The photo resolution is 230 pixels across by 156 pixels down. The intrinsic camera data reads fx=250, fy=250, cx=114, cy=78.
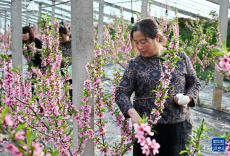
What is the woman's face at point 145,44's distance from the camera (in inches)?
73.2

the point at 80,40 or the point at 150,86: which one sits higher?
the point at 80,40

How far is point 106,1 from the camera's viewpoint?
33.2ft

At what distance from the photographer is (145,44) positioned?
1.87 meters

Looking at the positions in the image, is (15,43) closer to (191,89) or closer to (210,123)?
(191,89)

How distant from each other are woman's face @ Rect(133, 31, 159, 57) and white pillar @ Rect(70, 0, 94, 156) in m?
0.50

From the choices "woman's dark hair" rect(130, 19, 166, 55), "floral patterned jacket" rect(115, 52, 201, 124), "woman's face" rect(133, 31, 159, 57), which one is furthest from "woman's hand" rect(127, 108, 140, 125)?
"woman's dark hair" rect(130, 19, 166, 55)

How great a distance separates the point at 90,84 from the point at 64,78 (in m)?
0.81

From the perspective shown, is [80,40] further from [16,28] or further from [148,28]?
Answer: [16,28]

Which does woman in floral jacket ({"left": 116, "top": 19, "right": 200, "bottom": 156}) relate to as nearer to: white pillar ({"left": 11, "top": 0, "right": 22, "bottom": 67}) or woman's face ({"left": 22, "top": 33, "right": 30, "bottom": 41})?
white pillar ({"left": 11, "top": 0, "right": 22, "bottom": 67})

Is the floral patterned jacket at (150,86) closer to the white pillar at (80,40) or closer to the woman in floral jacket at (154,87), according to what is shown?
the woman in floral jacket at (154,87)

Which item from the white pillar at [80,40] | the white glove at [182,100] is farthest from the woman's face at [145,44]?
the white pillar at [80,40]

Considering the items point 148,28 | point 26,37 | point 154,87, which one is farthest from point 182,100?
point 26,37

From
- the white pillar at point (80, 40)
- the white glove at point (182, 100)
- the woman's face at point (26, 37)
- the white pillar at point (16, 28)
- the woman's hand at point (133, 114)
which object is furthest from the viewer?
the woman's face at point (26, 37)

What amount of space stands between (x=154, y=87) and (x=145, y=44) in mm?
330
